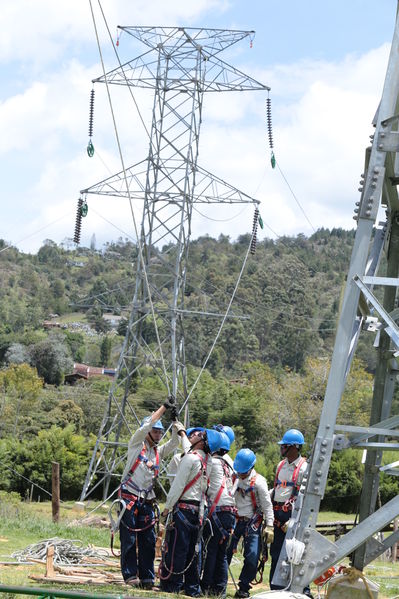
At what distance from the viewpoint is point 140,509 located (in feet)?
36.4

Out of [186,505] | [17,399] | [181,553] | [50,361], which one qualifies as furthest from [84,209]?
[50,361]

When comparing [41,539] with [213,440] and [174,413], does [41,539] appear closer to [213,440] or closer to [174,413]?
[213,440]

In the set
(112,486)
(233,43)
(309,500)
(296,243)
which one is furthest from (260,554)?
(296,243)

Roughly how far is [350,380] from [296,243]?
90.7 m

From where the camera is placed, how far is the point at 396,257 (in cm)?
980

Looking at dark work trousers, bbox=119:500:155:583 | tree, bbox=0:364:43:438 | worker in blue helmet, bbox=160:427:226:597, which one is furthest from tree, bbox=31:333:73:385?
worker in blue helmet, bbox=160:427:226:597

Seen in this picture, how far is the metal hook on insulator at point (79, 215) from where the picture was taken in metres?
28.2

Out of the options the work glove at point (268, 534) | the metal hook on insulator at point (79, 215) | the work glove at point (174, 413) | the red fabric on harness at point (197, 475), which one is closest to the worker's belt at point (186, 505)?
the red fabric on harness at point (197, 475)

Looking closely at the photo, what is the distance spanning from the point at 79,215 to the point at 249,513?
59.6 feet

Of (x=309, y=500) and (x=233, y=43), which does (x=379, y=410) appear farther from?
(x=233, y=43)

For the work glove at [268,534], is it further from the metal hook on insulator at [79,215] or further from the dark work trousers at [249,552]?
Answer: the metal hook on insulator at [79,215]

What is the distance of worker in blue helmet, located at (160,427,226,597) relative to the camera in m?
10.4

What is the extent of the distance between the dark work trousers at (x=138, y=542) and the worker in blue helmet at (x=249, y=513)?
101 centimetres

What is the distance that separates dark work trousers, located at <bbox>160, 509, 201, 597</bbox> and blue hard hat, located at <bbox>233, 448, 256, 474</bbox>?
117 cm
